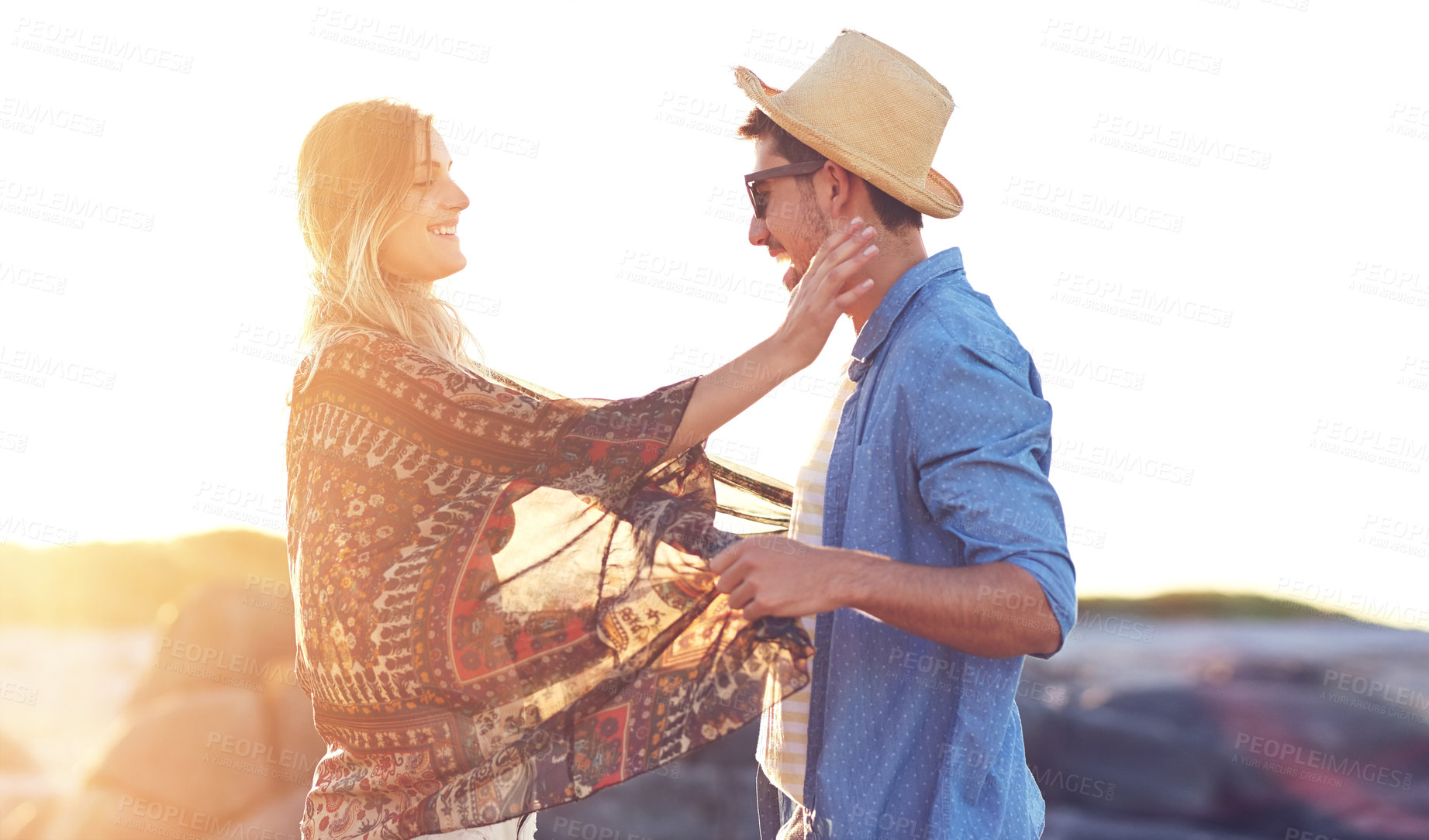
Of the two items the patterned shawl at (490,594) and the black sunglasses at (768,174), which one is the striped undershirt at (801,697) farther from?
the black sunglasses at (768,174)

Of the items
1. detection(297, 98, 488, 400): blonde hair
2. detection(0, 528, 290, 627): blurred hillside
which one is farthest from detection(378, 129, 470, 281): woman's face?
detection(0, 528, 290, 627): blurred hillside

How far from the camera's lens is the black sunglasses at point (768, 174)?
8.64ft

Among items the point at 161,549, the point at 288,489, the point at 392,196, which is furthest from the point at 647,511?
the point at 161,549

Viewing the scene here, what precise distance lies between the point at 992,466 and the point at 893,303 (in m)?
0.58

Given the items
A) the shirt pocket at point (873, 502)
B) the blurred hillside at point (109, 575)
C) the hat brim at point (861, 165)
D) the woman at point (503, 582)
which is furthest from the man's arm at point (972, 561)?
the blurred hillside at point (109, 575)

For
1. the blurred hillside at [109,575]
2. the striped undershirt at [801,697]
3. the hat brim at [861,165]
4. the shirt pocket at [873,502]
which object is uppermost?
the hat brim at [861,165]

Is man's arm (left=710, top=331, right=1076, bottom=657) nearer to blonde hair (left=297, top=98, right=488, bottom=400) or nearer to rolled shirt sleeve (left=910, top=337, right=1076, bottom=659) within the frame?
rolled shirt sleeve (left=910, top=337, right=1076, bottom=659)

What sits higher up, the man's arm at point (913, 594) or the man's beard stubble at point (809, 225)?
the man's beard stubble at point (809, 225)

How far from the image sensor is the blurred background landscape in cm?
966

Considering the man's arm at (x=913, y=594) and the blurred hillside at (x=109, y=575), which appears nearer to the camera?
the man's arm at (x=913, y=594)

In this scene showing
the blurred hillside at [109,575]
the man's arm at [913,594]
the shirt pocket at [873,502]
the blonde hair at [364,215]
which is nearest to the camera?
→ the man's arm at [913,594]

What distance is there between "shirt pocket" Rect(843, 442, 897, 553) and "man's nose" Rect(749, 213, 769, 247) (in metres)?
0.70

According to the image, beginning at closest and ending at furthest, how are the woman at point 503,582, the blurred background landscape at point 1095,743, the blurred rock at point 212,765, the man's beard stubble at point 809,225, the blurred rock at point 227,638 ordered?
the woman at point 503,582 → the man's beard stubble at point 809,225 → the blurred background landscape at point 1095,743 → the blurred rock at point 212,765 → the blurred rock at point 227,638

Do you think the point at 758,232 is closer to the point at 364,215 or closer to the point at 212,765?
the point at 364,215
